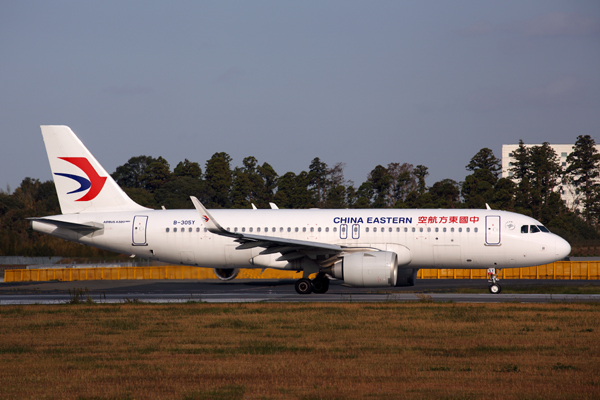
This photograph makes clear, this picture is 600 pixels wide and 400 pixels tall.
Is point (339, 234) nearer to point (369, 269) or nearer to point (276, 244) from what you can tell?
point (369, 269)

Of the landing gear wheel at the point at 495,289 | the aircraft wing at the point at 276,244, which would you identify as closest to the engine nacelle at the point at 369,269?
the aircraft wing at the point at 276,244

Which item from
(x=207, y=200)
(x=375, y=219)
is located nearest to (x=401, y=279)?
(x=375, y=219)

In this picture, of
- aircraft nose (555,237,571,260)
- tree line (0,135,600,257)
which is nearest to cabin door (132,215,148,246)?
aircraft nose (555,237,571,260)

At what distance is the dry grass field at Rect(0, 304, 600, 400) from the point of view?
400 inches

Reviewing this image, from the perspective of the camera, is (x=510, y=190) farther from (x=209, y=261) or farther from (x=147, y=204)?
(x=209, y=261)

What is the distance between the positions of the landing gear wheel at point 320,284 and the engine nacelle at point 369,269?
2.15 m

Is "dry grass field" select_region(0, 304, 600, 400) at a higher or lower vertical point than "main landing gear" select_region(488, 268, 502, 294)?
lower

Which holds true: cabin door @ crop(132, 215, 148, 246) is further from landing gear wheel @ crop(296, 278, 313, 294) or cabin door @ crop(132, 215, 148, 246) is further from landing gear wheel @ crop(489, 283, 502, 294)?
landing gear wheel @ crop(489, 283, 502, 294)

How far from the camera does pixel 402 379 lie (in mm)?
10805

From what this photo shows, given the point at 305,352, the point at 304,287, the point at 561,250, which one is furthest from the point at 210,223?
the point at 561,250

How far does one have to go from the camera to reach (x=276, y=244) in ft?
85.5

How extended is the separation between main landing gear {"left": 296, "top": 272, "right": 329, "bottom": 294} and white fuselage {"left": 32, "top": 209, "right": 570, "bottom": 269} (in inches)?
42.6

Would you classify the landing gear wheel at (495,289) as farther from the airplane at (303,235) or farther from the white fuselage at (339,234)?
the white fuselage at (339,234)

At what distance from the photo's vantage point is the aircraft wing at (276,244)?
83.7 feet
